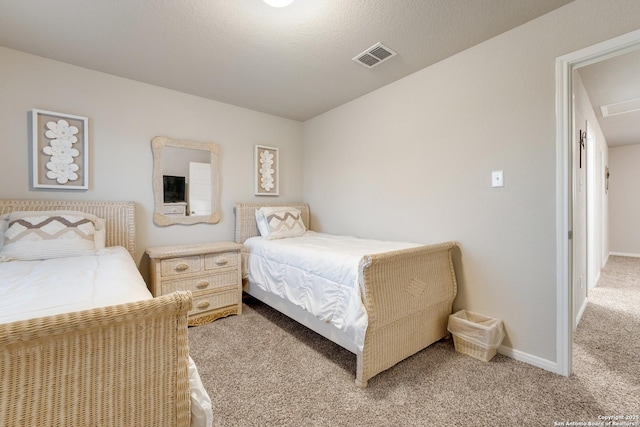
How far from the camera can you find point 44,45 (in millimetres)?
1964

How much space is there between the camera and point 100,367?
0.75m

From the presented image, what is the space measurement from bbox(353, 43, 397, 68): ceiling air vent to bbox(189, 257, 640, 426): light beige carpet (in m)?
2.25

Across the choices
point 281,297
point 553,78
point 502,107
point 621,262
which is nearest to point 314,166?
point 281,297

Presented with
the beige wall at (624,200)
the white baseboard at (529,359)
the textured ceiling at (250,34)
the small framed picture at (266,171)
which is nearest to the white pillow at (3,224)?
the textured ceiling at (250,34)

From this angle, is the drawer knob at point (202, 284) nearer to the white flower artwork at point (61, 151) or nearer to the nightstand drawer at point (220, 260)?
the nightstand drawer at point (220, 260)

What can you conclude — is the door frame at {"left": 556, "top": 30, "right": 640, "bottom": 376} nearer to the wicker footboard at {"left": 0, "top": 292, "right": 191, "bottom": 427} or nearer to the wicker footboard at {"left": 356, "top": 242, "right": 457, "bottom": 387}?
A: the wicker footboard at {"left": 356, "top": 242, "right": 457, "bottom": 387}

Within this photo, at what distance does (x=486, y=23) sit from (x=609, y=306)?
9.77 ft

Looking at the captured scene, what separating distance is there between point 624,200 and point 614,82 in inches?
171

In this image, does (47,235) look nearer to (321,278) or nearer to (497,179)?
(321,278)

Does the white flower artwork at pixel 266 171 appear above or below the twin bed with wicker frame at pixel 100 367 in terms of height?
above

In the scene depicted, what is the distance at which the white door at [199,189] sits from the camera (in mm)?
2828

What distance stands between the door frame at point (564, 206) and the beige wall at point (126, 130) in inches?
111

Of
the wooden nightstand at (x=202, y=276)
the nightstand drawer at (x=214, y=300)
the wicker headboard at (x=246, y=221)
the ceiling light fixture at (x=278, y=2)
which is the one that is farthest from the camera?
the wicker headboard at (x=246, y=221)

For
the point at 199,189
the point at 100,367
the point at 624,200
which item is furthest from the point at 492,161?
the point at 624,200
